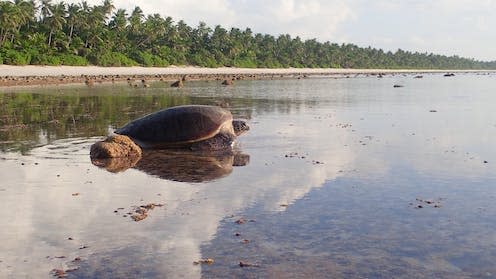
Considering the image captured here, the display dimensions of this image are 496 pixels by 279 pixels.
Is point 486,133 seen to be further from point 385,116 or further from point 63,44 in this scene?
point 63,44

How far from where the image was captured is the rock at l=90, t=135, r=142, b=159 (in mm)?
14930

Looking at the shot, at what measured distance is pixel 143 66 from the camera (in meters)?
106

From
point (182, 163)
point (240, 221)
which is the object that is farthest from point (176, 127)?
point (240, 221)

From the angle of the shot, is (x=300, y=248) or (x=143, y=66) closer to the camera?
(x=300, y=248)

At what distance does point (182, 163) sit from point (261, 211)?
5.19 metres

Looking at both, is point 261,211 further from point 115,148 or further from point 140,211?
point 115,148

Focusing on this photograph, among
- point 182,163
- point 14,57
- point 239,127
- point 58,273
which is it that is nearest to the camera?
point 58,273

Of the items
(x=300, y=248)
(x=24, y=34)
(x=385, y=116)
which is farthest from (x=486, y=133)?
(x=24, y=34)

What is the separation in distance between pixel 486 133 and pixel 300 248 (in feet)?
52.0

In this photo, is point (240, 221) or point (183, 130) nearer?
point (240, 221)

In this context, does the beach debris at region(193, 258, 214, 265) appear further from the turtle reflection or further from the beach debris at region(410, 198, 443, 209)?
the turtle reflection

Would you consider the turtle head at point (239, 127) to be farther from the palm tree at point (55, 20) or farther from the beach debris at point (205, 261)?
the palm tree at point (55, 20)

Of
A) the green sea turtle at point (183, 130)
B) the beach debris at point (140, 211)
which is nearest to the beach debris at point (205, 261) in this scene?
the beach debris at point (140, 211)

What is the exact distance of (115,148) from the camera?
591 inches
